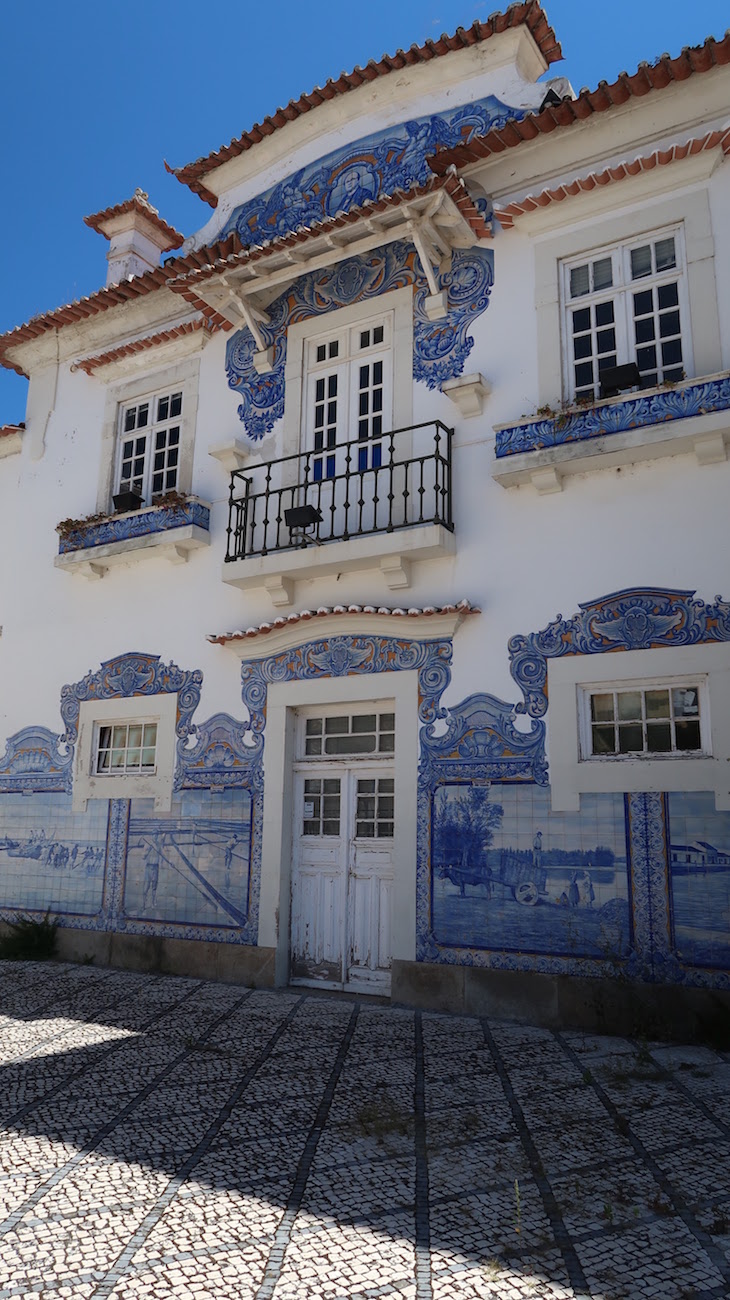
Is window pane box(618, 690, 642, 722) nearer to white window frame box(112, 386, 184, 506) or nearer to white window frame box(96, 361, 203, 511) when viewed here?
white window frame box(96, 361, 203, 511)

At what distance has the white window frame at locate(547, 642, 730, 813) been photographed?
5.32 meters

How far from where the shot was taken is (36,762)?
8.74 m

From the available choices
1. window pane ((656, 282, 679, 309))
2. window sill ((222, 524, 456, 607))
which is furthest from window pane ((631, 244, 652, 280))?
window sill ((222, 524, 456, 607))

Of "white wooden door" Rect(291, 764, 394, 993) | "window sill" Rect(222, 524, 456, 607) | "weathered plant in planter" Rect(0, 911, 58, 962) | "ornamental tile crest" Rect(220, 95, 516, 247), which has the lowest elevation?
"weathered plant in planter" Rect(0, 911, 58, 962)

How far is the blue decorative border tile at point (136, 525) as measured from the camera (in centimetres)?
791

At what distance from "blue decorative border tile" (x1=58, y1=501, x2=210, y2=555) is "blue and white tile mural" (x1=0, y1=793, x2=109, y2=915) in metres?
2.45

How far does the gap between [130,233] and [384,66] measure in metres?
4.03

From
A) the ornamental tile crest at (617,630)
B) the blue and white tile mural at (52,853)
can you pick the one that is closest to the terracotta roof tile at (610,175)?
Result: the ornamental tile crest at (617,630)

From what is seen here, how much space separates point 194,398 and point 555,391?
146 inches

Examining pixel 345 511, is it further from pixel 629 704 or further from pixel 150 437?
pixel 150 437

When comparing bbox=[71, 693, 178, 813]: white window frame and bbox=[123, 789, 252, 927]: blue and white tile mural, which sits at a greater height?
bbox=[71, 693, 178, 813]: white window frame

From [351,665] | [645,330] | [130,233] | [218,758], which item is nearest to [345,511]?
[351,665]

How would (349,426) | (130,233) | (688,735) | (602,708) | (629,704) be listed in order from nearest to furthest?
(688,735), (629,704), (602,708), (349,426), (130,233)

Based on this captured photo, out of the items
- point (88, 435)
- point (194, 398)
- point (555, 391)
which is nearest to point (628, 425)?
point (555, 391)
